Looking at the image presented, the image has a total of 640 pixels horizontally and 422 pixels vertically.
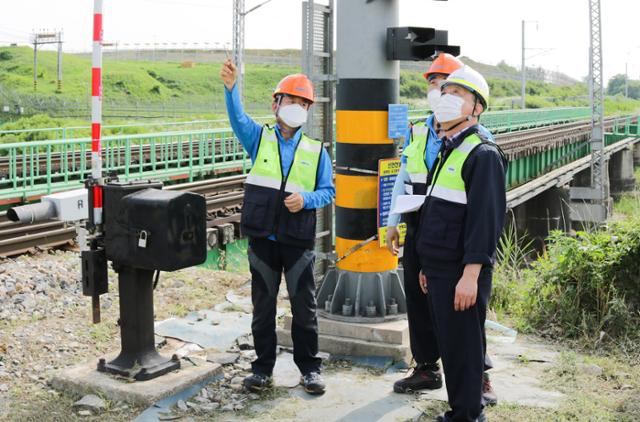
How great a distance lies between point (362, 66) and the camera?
575 centimetres

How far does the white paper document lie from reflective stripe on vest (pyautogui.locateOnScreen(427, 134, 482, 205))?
0.28m

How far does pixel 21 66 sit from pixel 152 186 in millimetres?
79912

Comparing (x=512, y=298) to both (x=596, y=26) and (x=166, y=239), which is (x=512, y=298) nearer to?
(x=166, y=239)

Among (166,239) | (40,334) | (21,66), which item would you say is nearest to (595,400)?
(166,239)

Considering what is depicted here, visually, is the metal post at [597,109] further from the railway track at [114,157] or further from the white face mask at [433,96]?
the white face mask at [433,96]

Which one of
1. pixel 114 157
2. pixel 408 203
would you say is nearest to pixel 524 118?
pixel 114 157

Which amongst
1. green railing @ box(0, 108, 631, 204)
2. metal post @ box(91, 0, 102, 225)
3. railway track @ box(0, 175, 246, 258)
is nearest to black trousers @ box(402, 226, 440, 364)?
metal post @ box(91, 0, 102, 225)

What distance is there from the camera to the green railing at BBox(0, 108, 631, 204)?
1443 cm

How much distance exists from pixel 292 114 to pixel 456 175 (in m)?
1.26

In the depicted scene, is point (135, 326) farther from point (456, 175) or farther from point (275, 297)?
point (456, 175)

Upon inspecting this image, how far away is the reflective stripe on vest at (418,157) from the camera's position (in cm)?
490

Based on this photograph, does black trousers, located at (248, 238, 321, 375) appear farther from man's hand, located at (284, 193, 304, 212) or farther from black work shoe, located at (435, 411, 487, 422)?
black work shoe, located at (435, 411, 487, 422)

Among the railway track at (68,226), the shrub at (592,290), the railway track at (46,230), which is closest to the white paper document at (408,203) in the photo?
the shrub at (592,290)

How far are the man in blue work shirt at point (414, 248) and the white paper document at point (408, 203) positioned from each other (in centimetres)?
27
